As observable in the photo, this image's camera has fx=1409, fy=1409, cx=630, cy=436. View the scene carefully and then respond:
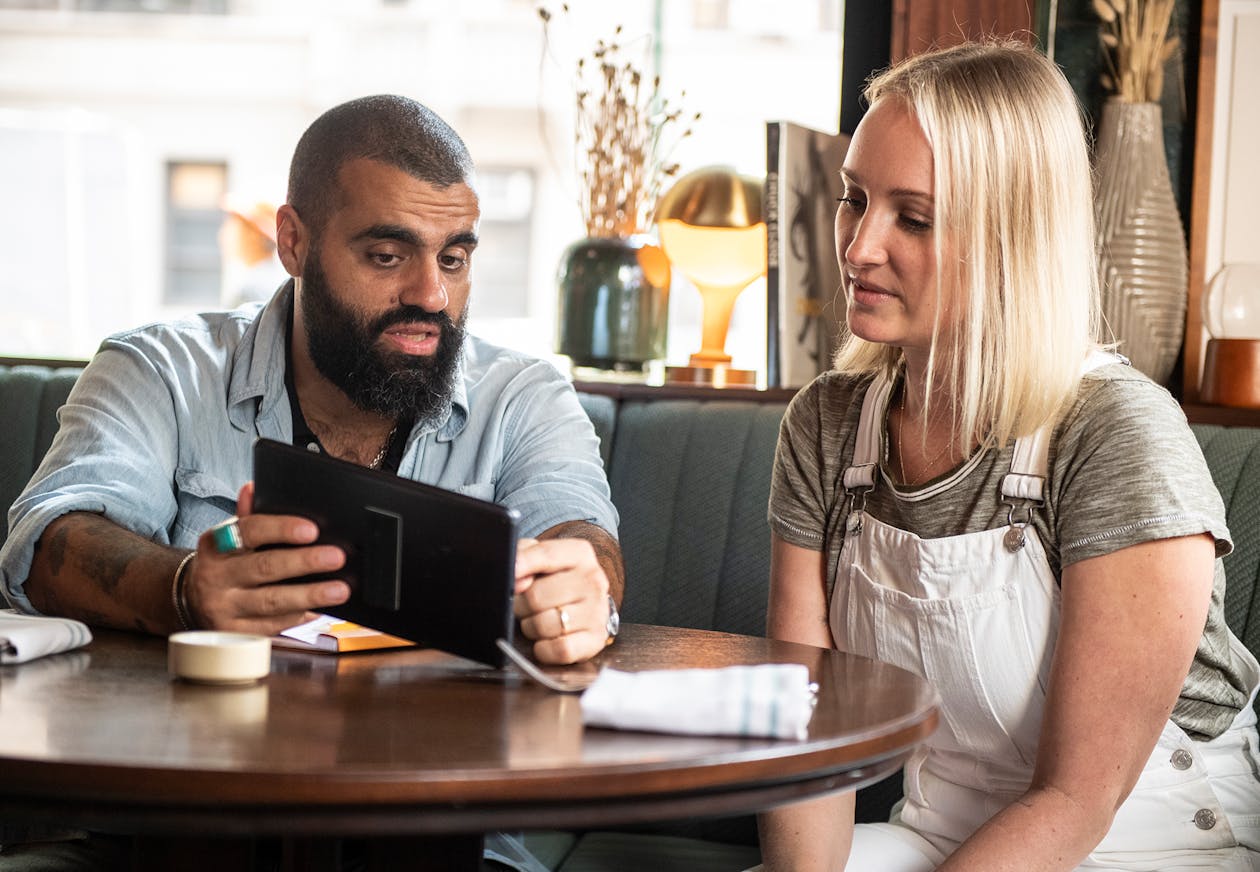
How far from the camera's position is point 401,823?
0.90 metres

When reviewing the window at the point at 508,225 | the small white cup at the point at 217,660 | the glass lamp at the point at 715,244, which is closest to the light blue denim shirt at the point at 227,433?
the small white cup at the point at 217,660

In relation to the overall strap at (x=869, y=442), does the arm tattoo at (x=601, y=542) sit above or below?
below

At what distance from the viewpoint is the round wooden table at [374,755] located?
0.89 metres

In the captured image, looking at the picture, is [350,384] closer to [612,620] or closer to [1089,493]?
[612,620]

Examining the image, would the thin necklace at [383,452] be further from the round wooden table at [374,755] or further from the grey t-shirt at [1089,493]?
the round wooden table at [374,755]

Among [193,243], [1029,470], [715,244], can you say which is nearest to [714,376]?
[715,244]

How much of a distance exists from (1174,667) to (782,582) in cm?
50

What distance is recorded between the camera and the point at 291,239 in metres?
2.09

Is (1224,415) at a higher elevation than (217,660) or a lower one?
higher

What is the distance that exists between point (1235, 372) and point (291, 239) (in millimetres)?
1451

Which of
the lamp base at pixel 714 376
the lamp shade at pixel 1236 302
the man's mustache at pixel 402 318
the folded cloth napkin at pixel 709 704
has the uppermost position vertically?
the lamp shade at pixel 1236 302

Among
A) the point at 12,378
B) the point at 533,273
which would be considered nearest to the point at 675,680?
the point at 12,378

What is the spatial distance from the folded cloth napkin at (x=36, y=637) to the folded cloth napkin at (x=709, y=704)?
0.52 m

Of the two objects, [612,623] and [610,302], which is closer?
[612,623]
